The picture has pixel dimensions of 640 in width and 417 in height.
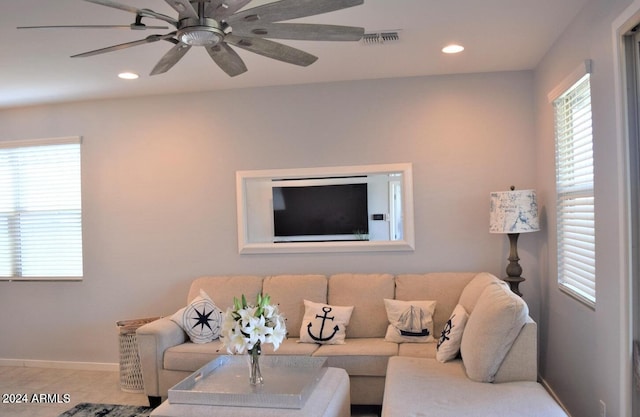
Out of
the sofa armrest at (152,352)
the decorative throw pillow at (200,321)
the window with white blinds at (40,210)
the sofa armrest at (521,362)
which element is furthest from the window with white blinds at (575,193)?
the window with white blinds at (40,210)

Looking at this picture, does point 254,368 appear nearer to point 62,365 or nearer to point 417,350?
point 417,350

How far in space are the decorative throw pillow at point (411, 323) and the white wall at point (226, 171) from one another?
1.83ft

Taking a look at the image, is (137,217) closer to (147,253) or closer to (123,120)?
(147,253)

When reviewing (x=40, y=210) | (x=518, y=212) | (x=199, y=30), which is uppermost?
(x=199, y=30)

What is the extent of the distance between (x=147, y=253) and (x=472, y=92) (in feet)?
10.6

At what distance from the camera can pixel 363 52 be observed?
141 inches

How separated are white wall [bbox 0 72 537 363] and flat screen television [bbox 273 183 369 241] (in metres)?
0.21

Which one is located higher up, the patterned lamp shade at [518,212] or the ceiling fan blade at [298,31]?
the ceiling fan blade at [298,31]

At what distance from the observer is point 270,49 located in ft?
7.61

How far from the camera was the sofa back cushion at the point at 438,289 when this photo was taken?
386cm

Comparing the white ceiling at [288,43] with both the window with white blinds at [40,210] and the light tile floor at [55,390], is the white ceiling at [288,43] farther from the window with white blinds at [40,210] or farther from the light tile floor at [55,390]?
the light tile floor at [55,390]

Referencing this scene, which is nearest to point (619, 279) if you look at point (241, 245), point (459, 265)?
point (459, 265)

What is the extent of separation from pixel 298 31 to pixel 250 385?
1854 millimetres

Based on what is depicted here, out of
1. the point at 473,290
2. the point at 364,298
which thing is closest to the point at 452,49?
the point at 473,290
